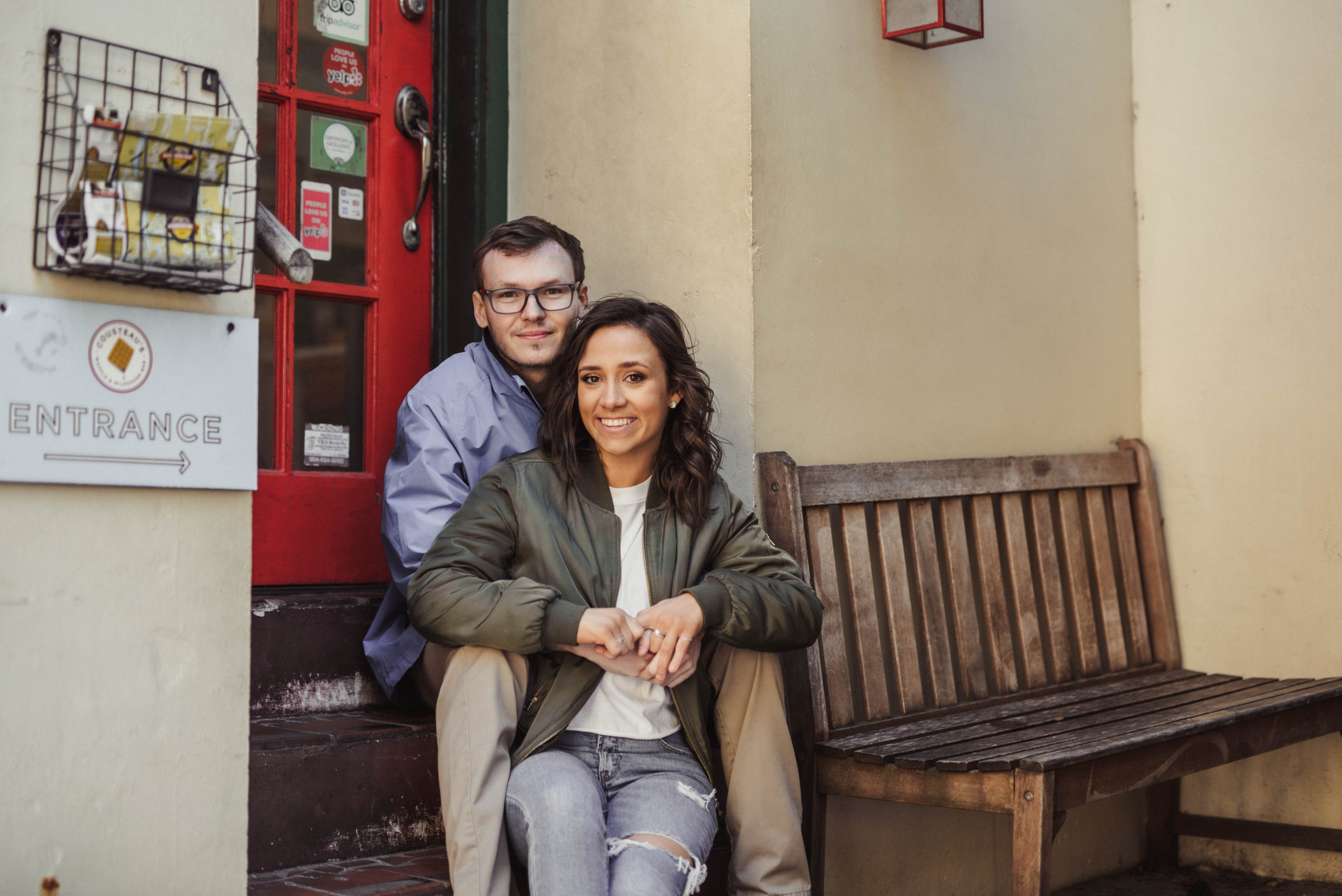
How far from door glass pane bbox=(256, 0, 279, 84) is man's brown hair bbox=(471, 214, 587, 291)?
0.68 metres

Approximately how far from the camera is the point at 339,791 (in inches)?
94.8

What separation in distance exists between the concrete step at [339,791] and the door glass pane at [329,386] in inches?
27.2

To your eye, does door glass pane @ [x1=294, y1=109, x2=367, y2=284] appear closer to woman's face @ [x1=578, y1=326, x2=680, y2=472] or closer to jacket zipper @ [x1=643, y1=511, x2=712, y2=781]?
woman's face @ [x1=578, y1=326, x2=680, y2=472]

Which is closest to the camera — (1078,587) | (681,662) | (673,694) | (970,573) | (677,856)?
(677,856)

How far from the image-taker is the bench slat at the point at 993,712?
264 centimetres

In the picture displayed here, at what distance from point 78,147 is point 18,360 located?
0.30m

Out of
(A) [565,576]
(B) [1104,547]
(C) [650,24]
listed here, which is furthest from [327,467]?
(B) [1104,547]

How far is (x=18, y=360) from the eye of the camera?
170cm

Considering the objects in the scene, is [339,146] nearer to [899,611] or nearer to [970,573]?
[899,611]

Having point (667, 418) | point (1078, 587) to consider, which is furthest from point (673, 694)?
point (1078, 587)

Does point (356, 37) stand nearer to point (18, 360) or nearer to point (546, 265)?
point (546, 265)

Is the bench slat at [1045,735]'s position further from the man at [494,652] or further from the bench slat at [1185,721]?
the man at [494,652]

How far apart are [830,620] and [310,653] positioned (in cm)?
112

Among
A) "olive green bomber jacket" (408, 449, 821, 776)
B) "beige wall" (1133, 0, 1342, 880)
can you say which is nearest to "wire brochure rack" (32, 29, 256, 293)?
"olive green bomber jacket" (408, 449, 821, 776)
